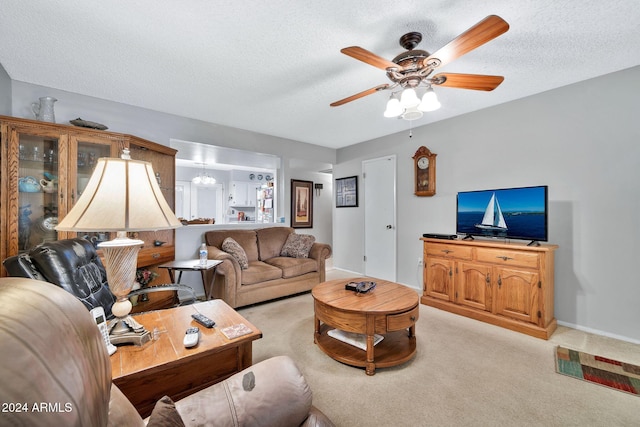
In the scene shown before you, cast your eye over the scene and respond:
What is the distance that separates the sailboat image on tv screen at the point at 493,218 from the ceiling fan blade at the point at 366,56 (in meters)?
2.02

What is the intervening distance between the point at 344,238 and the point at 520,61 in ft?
12.2

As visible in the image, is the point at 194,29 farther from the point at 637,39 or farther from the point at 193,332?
the point at 637,39

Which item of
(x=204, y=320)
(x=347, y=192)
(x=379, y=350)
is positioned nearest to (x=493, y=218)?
(x=379, y=350)

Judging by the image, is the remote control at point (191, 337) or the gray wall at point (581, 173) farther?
the gray wall at point (581, 173)

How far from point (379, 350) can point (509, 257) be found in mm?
1676

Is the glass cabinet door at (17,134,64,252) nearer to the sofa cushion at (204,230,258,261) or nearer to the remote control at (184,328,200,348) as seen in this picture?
the sofa cushion at (204,230,258,261)

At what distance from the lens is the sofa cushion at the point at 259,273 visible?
3.21 m

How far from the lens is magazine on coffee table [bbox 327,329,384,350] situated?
212 centimetres

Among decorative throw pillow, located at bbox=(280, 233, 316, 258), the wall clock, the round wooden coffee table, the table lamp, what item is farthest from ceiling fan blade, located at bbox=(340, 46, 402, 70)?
decorative throw pillow, located at bbox=(280, 233, 316, 258)

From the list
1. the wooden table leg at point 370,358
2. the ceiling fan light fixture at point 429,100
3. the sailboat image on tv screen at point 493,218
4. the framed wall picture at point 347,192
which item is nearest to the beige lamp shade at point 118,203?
the wooden table leg at point 370,358

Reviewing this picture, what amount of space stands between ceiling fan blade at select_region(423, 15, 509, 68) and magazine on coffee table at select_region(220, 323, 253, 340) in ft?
6.16

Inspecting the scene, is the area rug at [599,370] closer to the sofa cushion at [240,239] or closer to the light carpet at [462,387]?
the light carpet at [462,387]

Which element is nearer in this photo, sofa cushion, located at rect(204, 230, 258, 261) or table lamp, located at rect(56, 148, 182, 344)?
table lamp, located at rect(56, 148, 182, 344)

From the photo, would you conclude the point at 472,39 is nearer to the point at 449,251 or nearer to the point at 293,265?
the point at 449,251
